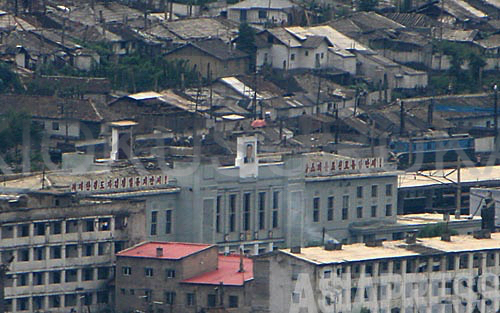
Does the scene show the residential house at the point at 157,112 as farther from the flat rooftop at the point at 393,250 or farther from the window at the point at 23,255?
the window at the point at 23,255

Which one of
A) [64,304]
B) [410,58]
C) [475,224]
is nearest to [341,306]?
[64,304]

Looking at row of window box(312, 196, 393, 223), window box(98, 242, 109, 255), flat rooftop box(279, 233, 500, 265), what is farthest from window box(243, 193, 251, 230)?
window box(98, 242, 109, 255)

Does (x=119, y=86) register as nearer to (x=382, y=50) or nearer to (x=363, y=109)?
(x=363, y=109)

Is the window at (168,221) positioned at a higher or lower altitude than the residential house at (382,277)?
lower

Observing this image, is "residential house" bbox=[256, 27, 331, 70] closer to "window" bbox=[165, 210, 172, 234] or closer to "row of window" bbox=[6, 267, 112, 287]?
"window" bbox=[165, 210, 172, 234]

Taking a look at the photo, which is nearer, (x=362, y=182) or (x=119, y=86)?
(x=362, y=182)

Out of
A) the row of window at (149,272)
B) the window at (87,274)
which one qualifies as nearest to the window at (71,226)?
the window at (87,274)
